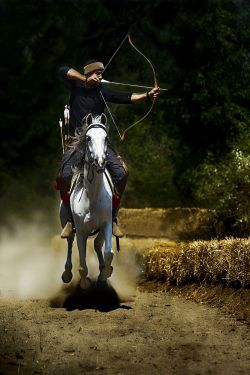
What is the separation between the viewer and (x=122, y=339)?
8.74 meters

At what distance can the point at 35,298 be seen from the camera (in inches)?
476

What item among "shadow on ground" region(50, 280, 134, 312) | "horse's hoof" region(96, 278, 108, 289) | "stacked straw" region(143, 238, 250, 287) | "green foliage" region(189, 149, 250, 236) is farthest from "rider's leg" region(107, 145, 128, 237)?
"green foliage" region(189, 149, 250, 236)

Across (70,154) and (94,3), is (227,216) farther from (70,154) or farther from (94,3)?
(94,3)

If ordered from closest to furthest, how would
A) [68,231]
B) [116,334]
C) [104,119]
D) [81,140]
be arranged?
[116,334] → [81,140] → [104,119] → [68,231]

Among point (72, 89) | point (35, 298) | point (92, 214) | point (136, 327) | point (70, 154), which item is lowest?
point (136, 327)

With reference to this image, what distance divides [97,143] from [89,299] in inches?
113

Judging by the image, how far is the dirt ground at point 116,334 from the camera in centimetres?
749

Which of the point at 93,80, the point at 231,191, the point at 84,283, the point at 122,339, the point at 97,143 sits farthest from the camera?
the point at 231,191

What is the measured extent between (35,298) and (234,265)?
11.4 feet

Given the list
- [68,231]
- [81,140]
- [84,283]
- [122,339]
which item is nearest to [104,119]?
[81,140]

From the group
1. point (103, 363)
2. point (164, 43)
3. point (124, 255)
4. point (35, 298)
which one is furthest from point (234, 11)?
point (103, 363)

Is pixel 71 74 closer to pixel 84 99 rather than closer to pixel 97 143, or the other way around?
pixel 84 99

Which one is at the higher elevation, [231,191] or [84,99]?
[84,99]

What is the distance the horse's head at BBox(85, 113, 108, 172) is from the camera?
1008 centimetres
